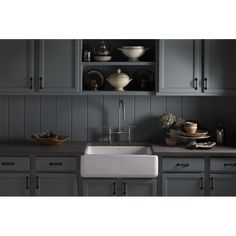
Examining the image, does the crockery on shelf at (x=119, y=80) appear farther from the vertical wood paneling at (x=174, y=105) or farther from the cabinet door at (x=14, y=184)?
the cabinet door at (x=14, y=184)

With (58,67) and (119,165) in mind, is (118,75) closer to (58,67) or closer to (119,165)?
(58,67)

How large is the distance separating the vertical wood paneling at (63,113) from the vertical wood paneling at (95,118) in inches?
8.6

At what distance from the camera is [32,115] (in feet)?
15.9

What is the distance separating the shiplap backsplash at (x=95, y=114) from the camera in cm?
482

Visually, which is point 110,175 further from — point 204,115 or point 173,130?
point 204,115

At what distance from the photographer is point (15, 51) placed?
449 cm

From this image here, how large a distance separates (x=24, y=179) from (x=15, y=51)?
1.23m

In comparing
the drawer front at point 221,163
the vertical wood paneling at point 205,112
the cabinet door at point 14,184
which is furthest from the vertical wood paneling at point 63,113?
the drawer front at point 221,163

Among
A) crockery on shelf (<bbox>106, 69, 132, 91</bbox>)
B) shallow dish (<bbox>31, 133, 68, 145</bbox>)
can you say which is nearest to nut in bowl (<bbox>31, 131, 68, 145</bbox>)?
shallow dish (<bbox>31, 133, 68, 145</bbox>)

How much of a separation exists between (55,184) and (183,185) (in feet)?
3.83

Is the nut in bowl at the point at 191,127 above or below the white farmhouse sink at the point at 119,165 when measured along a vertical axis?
above

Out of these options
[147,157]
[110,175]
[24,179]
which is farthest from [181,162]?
[24,179]

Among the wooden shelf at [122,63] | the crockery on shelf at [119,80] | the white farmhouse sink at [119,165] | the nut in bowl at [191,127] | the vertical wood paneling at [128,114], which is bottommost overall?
the white farmhouse sink at [119,165]

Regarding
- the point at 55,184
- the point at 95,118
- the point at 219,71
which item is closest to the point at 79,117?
the point at 95,118
